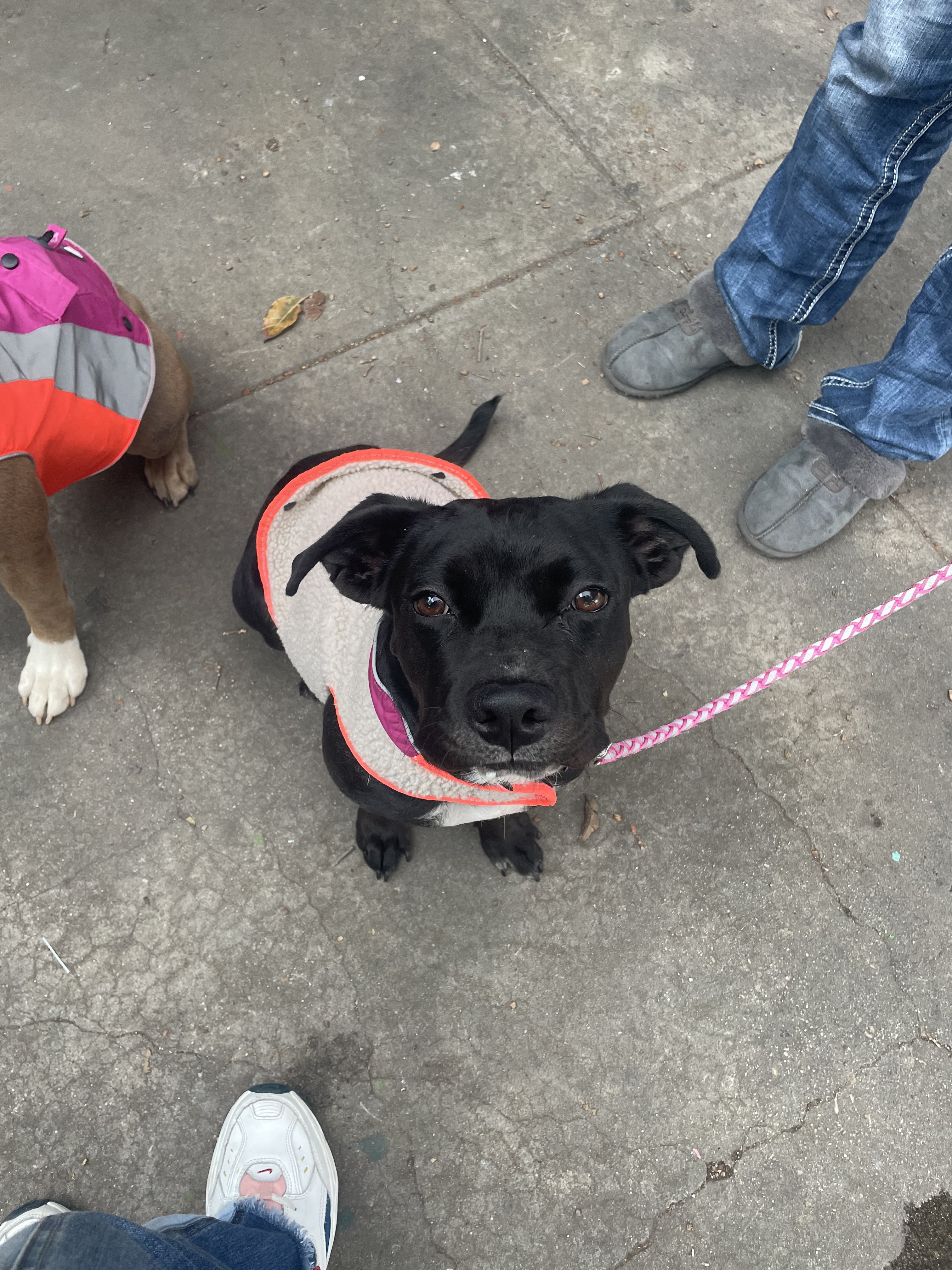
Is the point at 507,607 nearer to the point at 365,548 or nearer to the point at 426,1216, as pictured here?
the point at 365,548

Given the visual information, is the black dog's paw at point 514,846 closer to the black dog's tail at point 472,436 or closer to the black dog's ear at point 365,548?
the black dog's ear at point 365,548

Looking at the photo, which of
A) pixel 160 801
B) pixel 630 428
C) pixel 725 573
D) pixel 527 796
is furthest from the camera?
pixel 630 428

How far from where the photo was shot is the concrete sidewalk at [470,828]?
2416 mm

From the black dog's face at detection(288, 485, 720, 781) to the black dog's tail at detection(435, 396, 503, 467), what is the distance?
1.20 m

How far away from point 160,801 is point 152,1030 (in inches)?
27.9

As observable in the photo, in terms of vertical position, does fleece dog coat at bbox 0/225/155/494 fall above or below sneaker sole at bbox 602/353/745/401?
above

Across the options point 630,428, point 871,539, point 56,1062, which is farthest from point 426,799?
point 871,539

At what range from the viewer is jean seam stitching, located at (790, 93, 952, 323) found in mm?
2613

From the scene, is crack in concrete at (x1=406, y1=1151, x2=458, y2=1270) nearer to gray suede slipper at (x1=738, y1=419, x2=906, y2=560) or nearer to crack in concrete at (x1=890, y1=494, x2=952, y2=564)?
gray suede slipper at (x1=738, y1=419, x2=906, y2=560)

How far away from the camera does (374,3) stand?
444cm

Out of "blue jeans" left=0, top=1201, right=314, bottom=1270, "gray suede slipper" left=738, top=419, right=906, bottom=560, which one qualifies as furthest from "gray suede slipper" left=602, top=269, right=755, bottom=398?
"blue jeans" left=0, top=1201, right=314, bottom=1270

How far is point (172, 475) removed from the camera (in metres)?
3.18

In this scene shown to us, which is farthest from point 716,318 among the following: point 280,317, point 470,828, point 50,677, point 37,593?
point 50,677

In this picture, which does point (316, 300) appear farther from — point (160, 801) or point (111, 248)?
point (160, 801)
